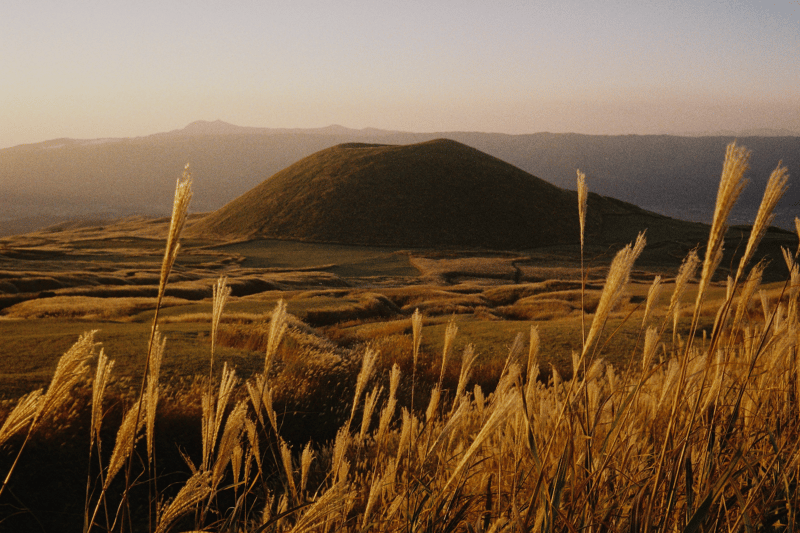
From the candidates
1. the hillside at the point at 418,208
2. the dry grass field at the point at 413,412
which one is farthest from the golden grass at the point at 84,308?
the hillside at the point at 418,208

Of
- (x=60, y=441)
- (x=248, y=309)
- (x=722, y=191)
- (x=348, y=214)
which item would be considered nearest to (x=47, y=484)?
(x=60, y=441)

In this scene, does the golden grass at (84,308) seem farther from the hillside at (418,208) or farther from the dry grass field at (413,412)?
the hillside at (418,208)

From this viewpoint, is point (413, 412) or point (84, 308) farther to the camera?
point (84, 308)

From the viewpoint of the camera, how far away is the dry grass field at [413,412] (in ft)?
6.57

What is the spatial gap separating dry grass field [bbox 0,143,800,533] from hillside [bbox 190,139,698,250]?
6821 centimetres

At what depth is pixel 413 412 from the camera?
3.31m

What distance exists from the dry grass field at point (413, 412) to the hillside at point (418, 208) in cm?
6821

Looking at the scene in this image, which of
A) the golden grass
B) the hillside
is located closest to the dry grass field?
the golden grass

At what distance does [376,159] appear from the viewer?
125 m

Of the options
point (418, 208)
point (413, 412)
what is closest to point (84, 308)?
point (413, 412)

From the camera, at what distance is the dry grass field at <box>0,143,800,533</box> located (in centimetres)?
200

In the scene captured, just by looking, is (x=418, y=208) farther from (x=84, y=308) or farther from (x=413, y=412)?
(x=413, y=412)

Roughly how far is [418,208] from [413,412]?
108 m

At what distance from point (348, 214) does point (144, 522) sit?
10139 cm
